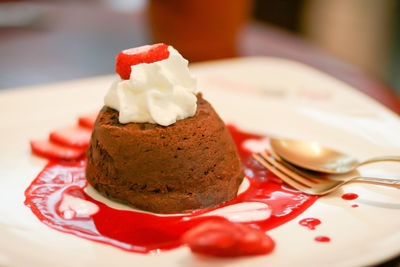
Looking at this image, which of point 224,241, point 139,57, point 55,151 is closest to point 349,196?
point 224,241

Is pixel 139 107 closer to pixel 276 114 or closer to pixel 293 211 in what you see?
pixel 293 211

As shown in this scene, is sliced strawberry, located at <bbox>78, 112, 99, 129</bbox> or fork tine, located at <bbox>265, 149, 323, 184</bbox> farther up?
sliced strawberry, located at <bbox>78, 112, 99, 129</bbox>

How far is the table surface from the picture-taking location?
143 inches

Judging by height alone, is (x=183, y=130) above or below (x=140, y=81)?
below

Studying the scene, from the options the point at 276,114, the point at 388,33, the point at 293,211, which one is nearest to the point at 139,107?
the point at 293,211

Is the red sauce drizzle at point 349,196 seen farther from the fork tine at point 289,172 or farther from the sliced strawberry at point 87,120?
the sliced strawberry at point 87,120

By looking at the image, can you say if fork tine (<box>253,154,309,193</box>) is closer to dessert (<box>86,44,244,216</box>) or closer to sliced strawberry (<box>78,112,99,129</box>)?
dessert (<box>86,44,244,216</box>)

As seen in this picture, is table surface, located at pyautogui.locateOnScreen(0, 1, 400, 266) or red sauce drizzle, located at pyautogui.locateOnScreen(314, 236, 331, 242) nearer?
red sauce drizzle, located at pyautogui.locateOnScreen(314, 236, 331, 242)

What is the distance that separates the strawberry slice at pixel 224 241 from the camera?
4.88 ft

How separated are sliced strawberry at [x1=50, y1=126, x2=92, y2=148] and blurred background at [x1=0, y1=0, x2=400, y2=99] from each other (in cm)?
104

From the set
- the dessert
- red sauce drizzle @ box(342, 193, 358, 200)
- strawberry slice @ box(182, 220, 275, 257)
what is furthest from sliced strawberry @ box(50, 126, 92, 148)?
red sauce drizzle @ box(342, 193, 358, 200)

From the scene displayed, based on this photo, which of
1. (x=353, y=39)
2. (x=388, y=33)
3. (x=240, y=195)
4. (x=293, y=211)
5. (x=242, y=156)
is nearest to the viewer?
(x=293, y=211)

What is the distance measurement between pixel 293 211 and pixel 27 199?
1.11m

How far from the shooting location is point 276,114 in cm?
296
